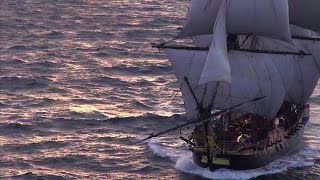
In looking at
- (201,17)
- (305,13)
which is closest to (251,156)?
(201,17)

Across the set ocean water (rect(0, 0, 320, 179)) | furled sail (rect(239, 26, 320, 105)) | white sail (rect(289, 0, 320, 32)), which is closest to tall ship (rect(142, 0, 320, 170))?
furled sail (rect(239, 26, 320, 105))

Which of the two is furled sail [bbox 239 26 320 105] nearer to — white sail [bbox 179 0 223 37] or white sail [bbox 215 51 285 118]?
white sail [bbox 215 51 285 118]

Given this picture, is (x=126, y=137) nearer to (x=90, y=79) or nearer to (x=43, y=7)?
(x=90, y=79)

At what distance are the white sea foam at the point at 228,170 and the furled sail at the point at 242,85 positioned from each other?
342 cm

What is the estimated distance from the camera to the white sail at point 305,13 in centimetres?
6575

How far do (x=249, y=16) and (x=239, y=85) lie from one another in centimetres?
536

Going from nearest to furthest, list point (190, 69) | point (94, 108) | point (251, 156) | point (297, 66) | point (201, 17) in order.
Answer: point (251, 156), point (190, 69), point (201, 17), point (297, 66), point (94, 108)

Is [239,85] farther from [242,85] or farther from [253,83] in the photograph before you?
[253,83]

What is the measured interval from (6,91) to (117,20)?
48.9 m

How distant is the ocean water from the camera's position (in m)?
54.9

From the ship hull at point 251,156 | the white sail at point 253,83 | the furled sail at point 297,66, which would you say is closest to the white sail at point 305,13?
the furled sail at point 297,66

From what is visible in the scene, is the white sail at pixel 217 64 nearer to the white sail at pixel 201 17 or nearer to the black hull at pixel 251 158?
the white sail at pixel 201 17

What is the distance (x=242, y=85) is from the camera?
56406 millimetres

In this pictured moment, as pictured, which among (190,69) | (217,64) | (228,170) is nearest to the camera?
(217,64)
